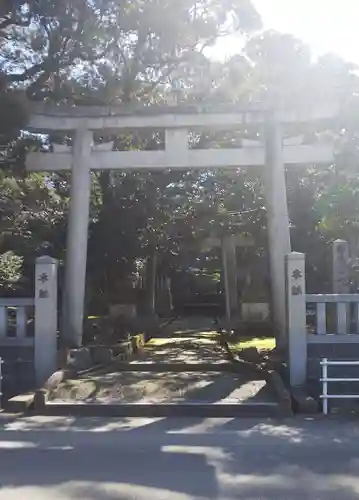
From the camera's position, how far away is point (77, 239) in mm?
13398

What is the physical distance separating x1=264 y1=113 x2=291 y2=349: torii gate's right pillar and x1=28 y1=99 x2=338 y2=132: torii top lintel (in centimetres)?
48

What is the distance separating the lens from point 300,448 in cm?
748

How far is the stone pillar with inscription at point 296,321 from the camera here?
35.8 feet

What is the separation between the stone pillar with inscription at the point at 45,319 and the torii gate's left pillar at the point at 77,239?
1833mm

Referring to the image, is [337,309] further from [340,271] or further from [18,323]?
[18,323]

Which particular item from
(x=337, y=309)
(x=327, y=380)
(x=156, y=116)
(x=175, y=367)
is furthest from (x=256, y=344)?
(x=327, y=380)

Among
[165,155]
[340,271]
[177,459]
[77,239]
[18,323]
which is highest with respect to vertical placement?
[165,155]

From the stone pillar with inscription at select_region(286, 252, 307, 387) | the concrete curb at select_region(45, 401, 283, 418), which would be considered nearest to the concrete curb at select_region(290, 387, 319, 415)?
the concrete curb at select_region(45, 401, 283, 418)

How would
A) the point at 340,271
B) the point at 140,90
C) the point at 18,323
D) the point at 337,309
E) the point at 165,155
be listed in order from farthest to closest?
1. the point at 140,90
2. the point at 340,271
3. the point at 165,155
4. the point at 18,323
5. the point at 337,309

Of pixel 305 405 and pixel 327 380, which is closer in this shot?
pixel 327 380

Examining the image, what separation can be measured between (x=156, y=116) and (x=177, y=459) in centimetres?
764

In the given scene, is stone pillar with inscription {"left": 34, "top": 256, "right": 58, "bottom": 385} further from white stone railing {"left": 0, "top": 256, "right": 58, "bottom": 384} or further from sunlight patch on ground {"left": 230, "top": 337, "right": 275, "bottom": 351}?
sunlight patch on ground {"left": 230, "top": 337, "right": 275, "bottom": 351}

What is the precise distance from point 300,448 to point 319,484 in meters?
1.43

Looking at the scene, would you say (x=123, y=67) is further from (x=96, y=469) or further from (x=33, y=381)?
(x=96, y=469)
